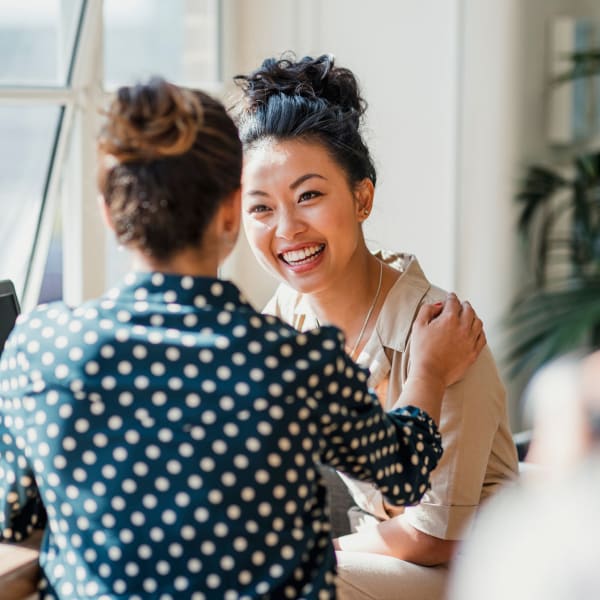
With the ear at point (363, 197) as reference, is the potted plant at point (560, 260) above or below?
below

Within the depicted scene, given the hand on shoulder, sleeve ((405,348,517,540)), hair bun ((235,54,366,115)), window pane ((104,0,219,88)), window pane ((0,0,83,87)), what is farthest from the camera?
window pane ((104,0,219,88))

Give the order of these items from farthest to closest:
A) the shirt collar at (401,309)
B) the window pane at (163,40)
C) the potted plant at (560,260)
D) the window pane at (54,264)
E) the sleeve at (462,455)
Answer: the potted plant at (560,260), the window pane at (163,40), the window pane at (54,264), the shirt collar at (401,309), the sleeve at (462,455)

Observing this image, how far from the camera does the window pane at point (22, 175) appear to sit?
3.66m

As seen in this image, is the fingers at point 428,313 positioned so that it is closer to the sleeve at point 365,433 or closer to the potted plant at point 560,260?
the sleeve at point 365,433

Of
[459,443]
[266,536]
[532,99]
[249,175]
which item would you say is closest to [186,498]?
[266,536]

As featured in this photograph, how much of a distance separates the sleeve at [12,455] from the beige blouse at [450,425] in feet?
2.58

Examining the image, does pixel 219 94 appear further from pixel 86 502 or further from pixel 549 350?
pixel 86 502

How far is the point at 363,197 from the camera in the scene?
2.19 m

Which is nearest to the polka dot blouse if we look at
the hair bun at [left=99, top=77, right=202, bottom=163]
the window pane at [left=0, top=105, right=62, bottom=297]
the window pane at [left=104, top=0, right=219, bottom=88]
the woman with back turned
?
the woman with back turned

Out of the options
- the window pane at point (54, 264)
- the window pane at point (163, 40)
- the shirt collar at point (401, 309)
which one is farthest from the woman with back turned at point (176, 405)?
the window pane at point (163, 40)

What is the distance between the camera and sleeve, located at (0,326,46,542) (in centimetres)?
134

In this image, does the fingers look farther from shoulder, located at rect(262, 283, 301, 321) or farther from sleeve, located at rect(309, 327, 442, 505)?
shoulder, located at rect(262, 283, 301, 321)

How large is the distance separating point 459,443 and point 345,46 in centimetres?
291

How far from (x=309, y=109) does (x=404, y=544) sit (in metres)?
0.82
